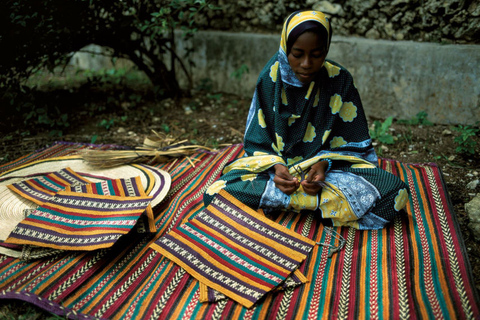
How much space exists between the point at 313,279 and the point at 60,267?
1.37 m

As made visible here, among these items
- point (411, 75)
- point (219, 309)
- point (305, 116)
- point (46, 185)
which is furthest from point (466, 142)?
point (46, 185)

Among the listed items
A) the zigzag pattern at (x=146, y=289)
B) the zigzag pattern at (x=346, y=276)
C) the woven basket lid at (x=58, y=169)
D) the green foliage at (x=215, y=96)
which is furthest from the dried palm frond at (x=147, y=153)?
the zigzag pattern at (x=346, y=276)

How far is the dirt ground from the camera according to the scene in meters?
3.06

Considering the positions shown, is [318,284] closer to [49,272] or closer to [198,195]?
[198,195]

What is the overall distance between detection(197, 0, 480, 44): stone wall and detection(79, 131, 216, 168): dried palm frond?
167 centimetres

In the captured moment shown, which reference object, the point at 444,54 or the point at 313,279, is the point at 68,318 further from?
the point at 444,54

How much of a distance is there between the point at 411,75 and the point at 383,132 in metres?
0.63

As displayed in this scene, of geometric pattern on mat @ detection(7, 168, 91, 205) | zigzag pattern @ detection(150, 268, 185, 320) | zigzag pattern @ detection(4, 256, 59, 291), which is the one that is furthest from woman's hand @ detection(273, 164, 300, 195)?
geometric pattern on mat @ detection(7, 168, 91, 205)

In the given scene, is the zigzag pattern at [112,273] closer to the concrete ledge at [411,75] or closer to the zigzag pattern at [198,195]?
the zigzag pattern at [198,195]

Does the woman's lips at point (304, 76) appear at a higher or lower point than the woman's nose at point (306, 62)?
lower

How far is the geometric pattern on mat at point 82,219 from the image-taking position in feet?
6.73

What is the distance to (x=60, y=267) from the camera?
2.00m

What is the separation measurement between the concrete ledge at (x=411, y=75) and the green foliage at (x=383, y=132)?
0.28 metres

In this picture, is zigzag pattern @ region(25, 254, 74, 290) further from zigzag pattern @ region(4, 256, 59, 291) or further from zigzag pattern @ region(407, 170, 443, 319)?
zigzag pattern @ region(407, 170, 443, 319)
